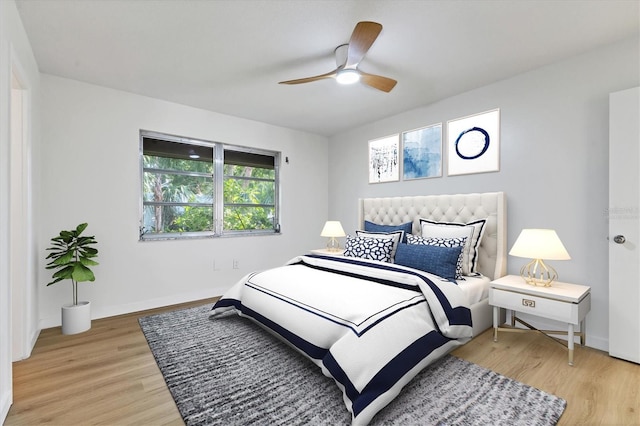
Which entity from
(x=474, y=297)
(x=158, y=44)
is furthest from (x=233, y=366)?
(x=158, y=44)

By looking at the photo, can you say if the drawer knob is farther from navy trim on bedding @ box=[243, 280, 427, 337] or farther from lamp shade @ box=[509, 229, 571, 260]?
navy trim on bedding @ box=[243, 280, 427, 337]

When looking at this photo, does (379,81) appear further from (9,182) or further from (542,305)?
(9,182)

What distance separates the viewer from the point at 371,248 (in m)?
3.39

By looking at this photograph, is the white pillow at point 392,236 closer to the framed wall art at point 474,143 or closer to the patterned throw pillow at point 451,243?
the patterned throw pillow at point 451,243

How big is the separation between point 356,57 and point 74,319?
351 centimetres

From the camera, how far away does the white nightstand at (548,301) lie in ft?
7.32

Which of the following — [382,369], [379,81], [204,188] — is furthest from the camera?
[204,188]

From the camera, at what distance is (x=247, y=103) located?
3.74m

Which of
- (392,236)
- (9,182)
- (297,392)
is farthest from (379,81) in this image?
(9,182)

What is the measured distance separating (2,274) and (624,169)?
4336 mm

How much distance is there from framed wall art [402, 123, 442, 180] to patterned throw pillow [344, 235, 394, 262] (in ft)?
3.71

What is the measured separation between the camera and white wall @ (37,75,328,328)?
119 inches

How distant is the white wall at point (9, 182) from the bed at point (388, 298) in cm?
154

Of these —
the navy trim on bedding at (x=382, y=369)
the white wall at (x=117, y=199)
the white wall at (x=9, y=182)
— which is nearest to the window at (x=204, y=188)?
the white wall at (x=117, y=199)
